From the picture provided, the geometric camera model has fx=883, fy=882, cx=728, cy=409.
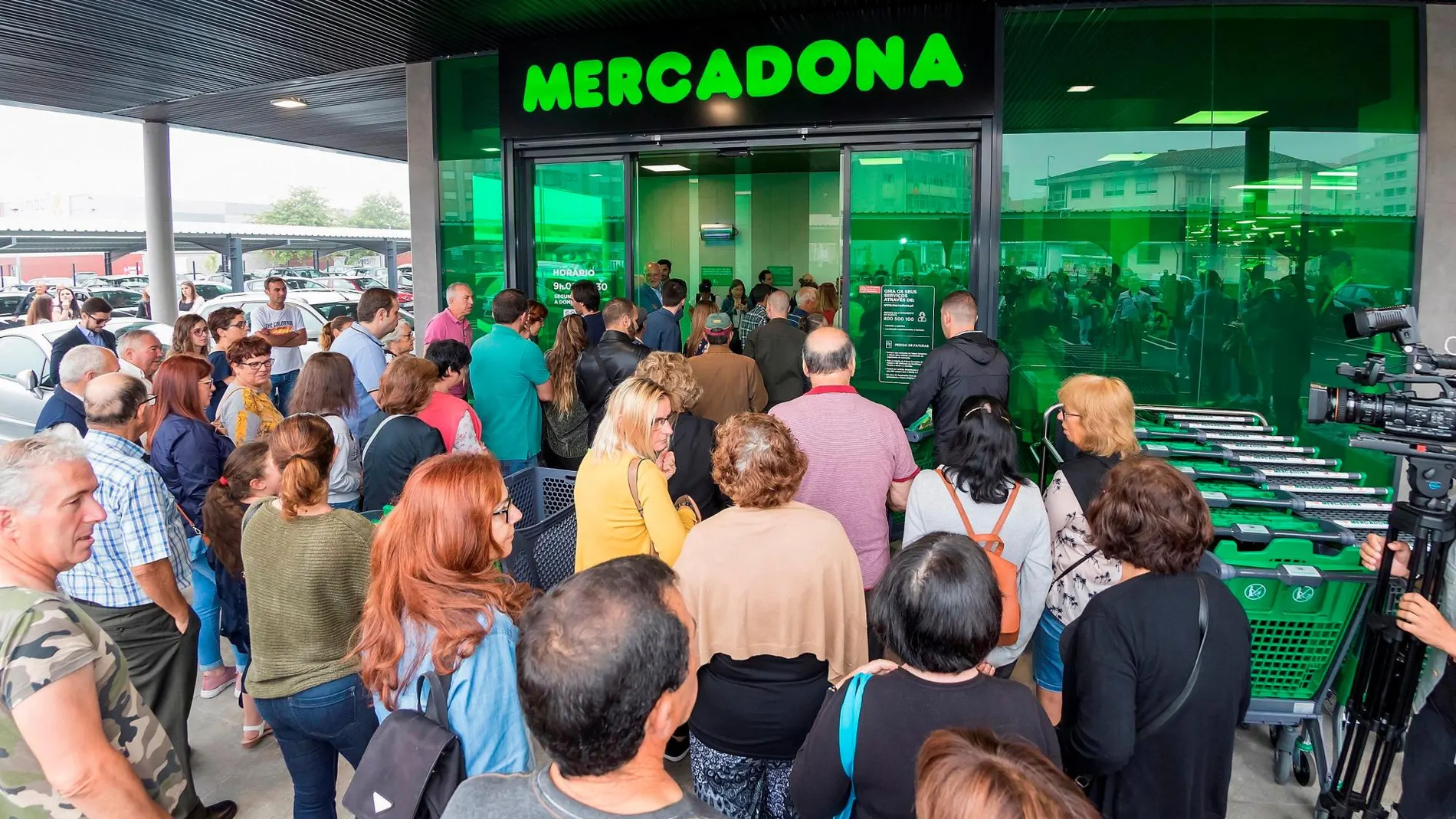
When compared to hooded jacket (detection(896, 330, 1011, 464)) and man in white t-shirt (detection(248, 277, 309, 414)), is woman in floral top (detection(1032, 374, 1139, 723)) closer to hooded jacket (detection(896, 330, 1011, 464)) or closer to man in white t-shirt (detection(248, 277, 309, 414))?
hooded jacket (detection(896, 330, 1011, 464))

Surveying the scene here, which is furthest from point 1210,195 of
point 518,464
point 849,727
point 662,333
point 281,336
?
point 281,336

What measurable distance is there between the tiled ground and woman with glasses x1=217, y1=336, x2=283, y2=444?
55.9 inches

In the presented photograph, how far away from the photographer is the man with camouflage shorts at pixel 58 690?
5.49ft

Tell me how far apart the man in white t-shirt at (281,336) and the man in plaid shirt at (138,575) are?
174 cm

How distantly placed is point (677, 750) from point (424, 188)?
6868 mm

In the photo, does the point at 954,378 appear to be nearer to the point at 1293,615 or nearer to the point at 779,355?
the point at 779,355

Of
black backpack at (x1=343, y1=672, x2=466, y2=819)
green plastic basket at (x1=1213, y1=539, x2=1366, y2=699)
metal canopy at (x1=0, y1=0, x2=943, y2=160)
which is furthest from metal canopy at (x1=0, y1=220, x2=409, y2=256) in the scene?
green plastic basket at (x1=1213, y1=539, x2=1366, y2=699)

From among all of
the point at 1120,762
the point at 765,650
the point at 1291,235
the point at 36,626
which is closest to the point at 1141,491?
the point at 1120,762

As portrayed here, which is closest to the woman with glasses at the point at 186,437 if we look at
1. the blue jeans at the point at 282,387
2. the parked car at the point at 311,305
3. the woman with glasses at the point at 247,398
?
the woman with glasses at the point at 247,398

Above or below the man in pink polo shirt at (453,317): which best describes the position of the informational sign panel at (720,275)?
above

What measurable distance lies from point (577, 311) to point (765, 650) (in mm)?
5109

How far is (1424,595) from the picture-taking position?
8.18 ft

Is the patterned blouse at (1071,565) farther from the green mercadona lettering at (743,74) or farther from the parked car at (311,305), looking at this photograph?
the parked car at (311,305)

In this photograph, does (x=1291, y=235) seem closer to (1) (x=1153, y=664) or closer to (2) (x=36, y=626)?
(1) (x=1153, y=664)
